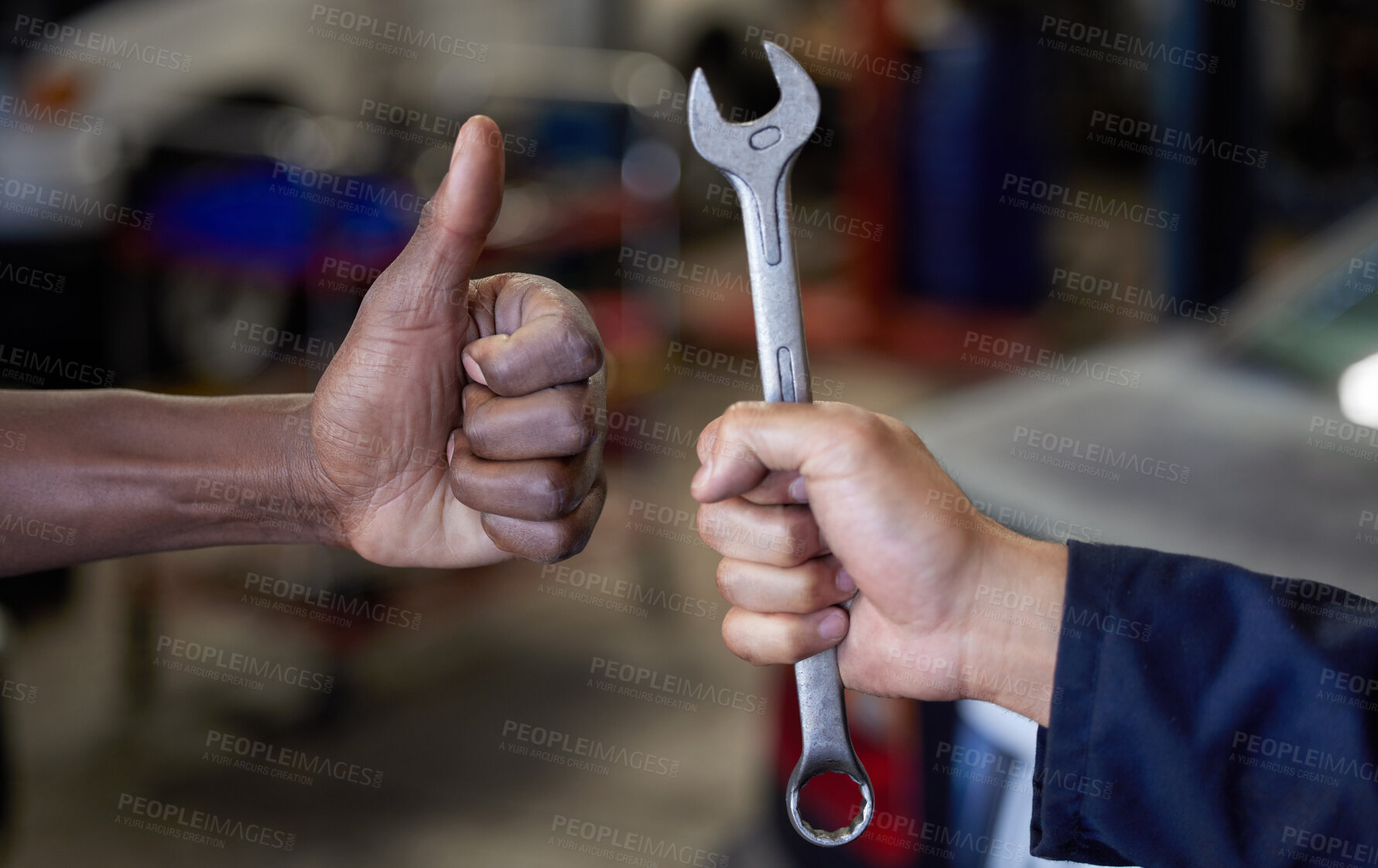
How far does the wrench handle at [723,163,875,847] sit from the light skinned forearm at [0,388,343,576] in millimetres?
716

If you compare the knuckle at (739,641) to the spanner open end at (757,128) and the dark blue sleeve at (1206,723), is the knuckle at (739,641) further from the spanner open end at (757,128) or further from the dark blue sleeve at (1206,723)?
the spanner open end at (757,128)

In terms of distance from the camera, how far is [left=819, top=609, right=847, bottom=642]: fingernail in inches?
44.9

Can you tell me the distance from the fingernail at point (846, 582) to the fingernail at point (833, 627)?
0.03m

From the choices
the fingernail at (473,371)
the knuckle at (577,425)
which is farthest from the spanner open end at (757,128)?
the fingernail at (473,371)

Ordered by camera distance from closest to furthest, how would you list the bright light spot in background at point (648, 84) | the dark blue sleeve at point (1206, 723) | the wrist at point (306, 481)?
the dark blue sleeve at point (1206, 723)
the wrist at point (306, 481)
the bright light spot in background at point (648, 84)

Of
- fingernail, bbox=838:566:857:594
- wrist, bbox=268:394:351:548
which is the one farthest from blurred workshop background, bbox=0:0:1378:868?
wrist, bbox=268:394:351:548

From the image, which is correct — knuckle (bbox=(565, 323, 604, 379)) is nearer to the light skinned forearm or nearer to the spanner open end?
the spanner open end

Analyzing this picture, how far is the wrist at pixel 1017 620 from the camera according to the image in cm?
111

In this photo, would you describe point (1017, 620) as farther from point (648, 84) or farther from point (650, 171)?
point (648, 84)

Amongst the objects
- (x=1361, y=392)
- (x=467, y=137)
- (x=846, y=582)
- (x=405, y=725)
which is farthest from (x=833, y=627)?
(x=405, y=725)

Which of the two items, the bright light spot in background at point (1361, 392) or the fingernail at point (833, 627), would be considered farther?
the bright light spot in background at point (1361, 392)

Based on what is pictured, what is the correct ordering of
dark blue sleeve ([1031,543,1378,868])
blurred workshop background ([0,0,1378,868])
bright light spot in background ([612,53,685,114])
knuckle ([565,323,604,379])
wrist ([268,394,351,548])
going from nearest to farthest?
dark blue sleeve ([1031,543,1378,868]), knuckle ([565,323,604,379]), wrist ([268,394,351,548]), blurred workshop background ([0,0,1378,868]), bright light spot in background ([612,53,685,114])

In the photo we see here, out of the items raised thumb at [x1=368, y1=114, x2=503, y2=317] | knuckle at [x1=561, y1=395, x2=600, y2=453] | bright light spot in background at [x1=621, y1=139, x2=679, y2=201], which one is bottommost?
knuckle at [x1=561, y1=395, x2=600, y2=453]

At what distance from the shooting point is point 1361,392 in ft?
5.97
